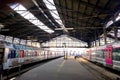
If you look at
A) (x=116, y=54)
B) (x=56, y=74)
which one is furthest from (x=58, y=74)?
(x=116, y=54)

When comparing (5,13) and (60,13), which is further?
(60,13)

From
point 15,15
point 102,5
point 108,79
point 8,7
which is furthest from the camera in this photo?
point 15,15

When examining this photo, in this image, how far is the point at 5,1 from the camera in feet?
69.1

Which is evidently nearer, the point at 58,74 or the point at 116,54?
the point at 58,74

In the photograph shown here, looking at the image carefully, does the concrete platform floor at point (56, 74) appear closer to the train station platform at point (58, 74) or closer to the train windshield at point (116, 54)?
the train station platform at point (58, 74)

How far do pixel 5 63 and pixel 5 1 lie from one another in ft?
31.2

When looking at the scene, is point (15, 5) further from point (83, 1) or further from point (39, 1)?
point (83, 1)

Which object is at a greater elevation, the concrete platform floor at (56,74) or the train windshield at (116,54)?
the train windshield at (116,54)

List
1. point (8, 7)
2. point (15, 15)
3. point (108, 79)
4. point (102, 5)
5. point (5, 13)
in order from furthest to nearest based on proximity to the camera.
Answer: point (15, 15) < point (5, 13) < point (8, 7) < point (102, 5) < point (108, 79)


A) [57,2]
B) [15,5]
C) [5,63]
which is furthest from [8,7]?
[5,63]

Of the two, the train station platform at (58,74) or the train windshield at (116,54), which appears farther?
the train windshield at (116,54)

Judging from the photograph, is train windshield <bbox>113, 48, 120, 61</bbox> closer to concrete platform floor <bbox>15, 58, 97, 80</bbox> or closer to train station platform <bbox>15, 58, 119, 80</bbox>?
train station platform <bbox>15, 58, 119, 80</bbox>

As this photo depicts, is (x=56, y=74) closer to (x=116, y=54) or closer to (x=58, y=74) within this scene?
(x=58, y=74)

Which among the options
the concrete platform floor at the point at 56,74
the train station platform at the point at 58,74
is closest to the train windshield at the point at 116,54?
the train station platform at the point at 58,74
